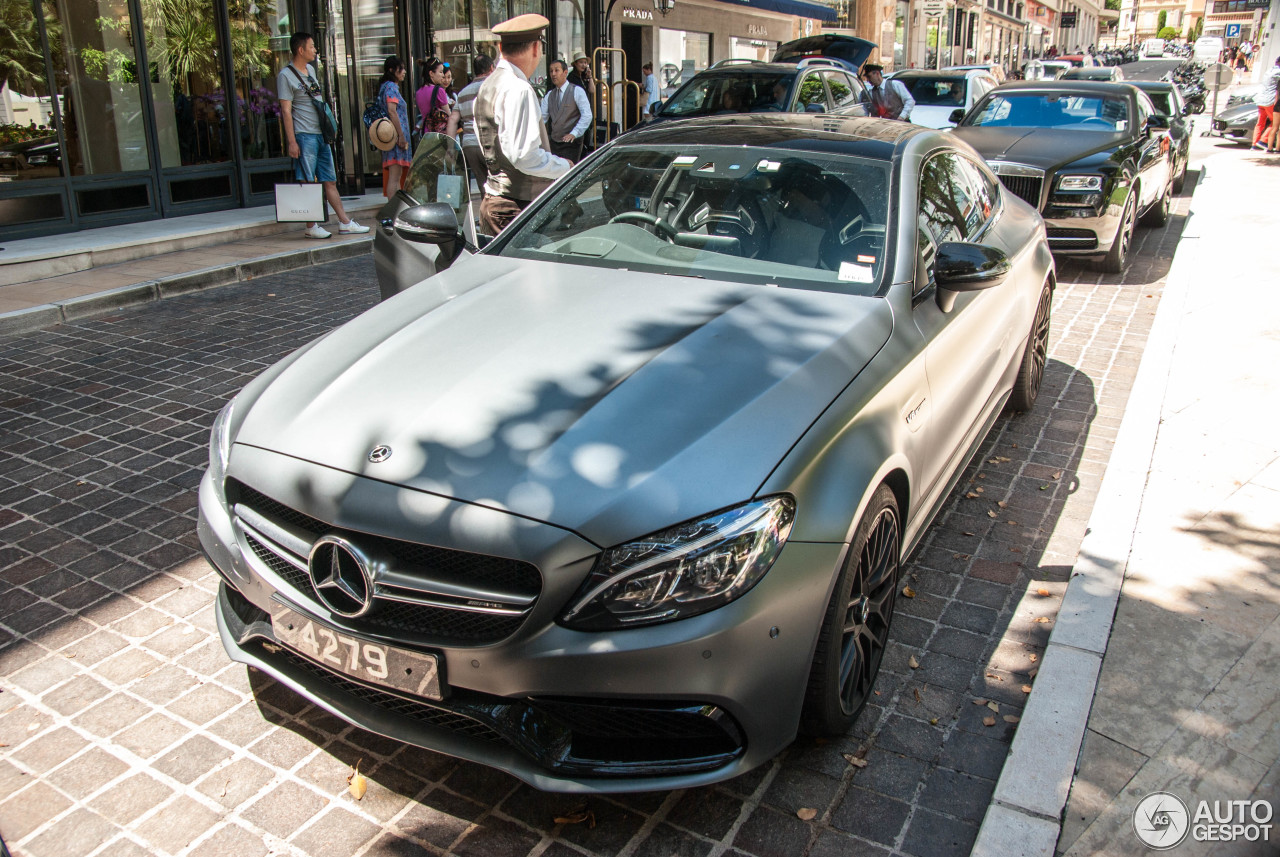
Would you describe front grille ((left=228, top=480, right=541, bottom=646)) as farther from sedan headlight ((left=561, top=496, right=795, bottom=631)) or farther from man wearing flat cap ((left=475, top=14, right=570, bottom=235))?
man wearing flat cap ((left=475, top=14, right=570, bottom=235))

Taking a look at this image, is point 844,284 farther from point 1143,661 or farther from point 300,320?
point 300,320

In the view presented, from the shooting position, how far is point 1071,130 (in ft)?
32.6

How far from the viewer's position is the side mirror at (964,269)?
3.48 m

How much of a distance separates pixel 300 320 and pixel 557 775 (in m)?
6.09

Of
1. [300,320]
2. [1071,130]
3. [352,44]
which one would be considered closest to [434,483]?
[300,320]

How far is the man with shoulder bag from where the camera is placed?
1021 centimetres

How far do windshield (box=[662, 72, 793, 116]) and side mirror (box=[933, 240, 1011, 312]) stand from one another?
30.0 feet

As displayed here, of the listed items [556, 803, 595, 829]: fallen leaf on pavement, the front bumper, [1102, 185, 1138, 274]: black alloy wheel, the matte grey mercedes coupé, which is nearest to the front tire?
the matte grey mercedes coupé

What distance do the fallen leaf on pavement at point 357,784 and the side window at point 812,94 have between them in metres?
10.9

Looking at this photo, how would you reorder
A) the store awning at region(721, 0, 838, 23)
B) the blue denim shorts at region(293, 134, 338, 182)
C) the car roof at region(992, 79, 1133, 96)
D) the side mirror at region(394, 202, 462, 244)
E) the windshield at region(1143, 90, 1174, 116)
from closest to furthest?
1. the side mirror at region(394, 202, 462, 244)
2. the car roof at region(992, 79, 1133, 96)
3. the blue denim shorts at region(293, 134, 338, 182)
4. the windshield at region(1143, 90, 1174, 116)
5. the store awning at region(721, 0, 838, 23)

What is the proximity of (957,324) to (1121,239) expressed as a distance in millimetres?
6513

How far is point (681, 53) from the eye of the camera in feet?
86.2

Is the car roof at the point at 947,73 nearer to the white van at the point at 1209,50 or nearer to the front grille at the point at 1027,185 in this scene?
the front grille at the point at 1027,185

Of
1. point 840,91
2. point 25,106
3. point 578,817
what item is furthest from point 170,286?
point 840,91
